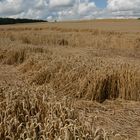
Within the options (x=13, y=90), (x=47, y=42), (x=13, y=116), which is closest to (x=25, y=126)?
(x=13, y=116)

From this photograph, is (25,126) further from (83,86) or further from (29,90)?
(83,86)

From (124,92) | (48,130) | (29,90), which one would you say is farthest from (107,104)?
(48,130)

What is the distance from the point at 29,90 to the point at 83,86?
230 cm

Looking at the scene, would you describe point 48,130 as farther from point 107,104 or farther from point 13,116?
point 107,104

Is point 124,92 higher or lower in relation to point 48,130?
lower

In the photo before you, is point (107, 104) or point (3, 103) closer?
point (3, 103)

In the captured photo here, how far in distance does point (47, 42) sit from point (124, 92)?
1483 cm

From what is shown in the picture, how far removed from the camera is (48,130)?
369 cm

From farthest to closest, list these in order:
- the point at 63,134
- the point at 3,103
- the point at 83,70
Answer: the point at 83,70, the point at 3,103, the point at 63,134

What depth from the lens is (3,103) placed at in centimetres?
440

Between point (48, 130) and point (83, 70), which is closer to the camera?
point (48, 130)

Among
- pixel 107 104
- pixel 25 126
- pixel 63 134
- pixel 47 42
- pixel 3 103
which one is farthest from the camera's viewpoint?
pixel 47 42

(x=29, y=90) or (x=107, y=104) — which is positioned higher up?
(x=29, y=90)

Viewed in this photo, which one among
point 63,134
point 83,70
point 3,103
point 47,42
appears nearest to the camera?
point 63,134
